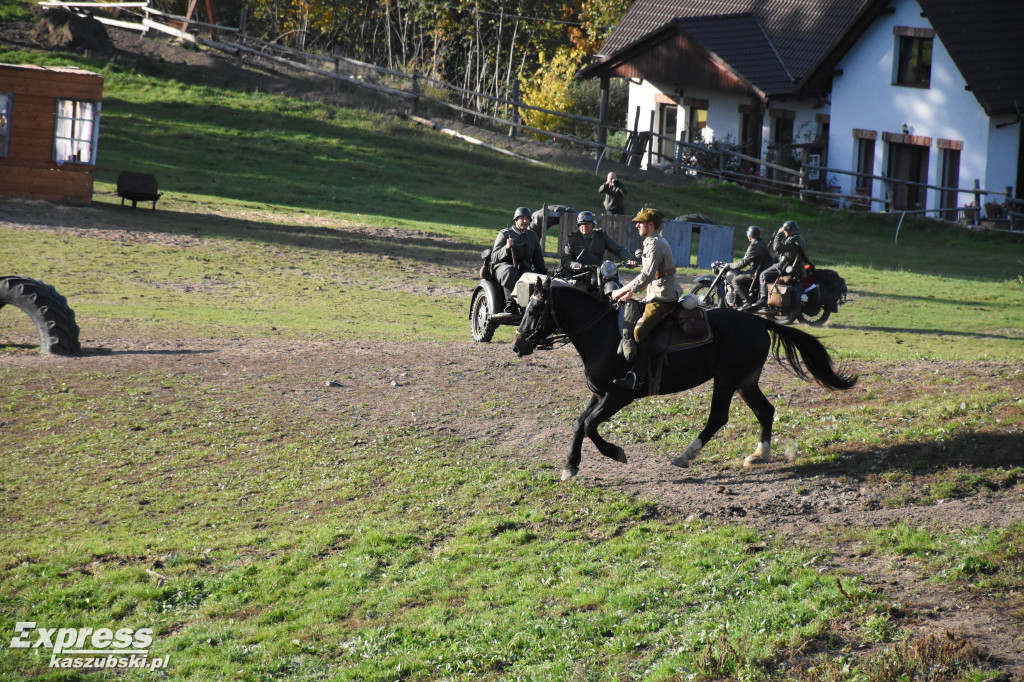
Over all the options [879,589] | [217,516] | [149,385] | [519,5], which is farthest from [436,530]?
[519,5]

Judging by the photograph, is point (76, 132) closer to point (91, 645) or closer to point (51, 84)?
point (51, 84)

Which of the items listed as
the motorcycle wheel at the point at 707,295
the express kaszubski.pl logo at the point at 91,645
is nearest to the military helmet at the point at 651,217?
the express kaszubski.pl logo at the point at 91,645

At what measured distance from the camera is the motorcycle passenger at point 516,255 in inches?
630

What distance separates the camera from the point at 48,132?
28.6 m

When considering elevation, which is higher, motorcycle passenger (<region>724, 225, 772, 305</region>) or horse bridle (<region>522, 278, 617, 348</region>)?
motorcycle passenger (<region>724, 225, 772, 305</region>)

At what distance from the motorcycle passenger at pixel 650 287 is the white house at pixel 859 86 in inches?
1085

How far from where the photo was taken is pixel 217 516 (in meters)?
10.4

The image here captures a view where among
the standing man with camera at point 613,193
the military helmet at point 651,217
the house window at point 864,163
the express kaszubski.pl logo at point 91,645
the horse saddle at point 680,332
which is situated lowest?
the express kaszubski.pl logo at point 91,645

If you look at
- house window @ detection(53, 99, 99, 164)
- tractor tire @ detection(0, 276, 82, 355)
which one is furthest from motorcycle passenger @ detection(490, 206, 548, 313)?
house window @ detection(53, 99, 99, 164)

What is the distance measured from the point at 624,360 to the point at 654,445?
1.44 m

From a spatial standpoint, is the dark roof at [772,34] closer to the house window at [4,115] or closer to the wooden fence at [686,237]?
the wooden fence at [686,237]

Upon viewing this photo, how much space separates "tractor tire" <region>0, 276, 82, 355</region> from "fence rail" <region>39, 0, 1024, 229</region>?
88.1ft

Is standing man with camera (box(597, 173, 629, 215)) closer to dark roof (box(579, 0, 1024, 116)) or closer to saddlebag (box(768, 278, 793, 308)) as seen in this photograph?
saddlebag (box(768, 278, 793, 308))

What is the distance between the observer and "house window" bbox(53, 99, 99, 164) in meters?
28.7
